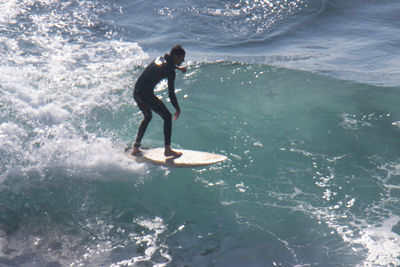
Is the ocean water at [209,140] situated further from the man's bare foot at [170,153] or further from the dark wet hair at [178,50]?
the dark wet hair at [178,50]

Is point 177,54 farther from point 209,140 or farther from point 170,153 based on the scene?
point 209,140

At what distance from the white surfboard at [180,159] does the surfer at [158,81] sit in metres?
0.14

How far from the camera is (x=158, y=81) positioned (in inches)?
283

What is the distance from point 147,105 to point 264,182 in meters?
2.67

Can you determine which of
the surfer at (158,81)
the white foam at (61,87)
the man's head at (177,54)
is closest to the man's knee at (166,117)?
the surfer at (158,81)

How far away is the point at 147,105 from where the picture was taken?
7.44 m

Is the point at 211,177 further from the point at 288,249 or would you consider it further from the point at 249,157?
the point at 288,249

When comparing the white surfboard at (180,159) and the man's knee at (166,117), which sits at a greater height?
the man's knee at (166,117)

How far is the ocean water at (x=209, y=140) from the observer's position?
6641mm

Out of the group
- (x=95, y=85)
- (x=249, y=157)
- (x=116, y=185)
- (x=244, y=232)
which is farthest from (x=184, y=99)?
(x=244, y=232)

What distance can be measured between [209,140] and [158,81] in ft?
9.35

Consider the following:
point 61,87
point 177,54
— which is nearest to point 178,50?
point 177,54

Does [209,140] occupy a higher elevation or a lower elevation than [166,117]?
lower

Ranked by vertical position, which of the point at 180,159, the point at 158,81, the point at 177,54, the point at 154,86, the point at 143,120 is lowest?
the point at 180,159
